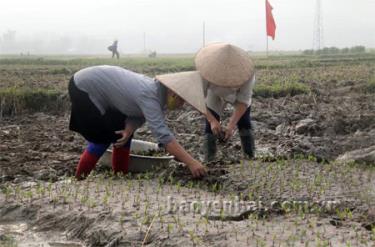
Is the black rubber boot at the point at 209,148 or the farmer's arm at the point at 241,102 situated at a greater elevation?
the farmer's arm at the point at 241,102

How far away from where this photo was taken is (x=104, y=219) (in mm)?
4164

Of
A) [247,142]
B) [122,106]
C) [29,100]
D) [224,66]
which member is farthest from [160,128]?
[29,100]

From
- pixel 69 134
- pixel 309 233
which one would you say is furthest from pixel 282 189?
pixel 69 134

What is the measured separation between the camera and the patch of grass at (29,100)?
9789 mm

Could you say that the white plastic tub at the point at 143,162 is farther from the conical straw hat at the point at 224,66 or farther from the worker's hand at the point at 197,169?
the conical straw hat at the point at 224,66

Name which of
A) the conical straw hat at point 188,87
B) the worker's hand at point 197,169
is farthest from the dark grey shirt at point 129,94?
the worker's hand at point 197,169

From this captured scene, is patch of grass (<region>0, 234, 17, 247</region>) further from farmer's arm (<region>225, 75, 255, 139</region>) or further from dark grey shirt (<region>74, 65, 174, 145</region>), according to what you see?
farmer's arm (<region>225, 75, 255, 139</region>)

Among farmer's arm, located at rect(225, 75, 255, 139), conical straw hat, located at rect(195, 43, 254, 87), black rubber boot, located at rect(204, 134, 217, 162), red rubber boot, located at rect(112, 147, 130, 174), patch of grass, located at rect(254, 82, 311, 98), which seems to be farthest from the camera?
patch of grass, located at rect(254, 82, 311, 98)

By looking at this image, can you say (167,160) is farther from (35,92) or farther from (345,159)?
(35,92)

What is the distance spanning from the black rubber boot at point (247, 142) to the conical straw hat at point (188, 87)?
58.8 inches

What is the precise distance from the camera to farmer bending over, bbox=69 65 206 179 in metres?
4.43

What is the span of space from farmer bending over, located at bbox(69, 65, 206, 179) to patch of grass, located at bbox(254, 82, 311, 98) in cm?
648

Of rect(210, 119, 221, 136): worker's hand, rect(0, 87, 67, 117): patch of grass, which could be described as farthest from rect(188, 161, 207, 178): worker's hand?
rect(0, 87, 67, 117): patch of grass

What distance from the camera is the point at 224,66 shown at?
4.67 metres
